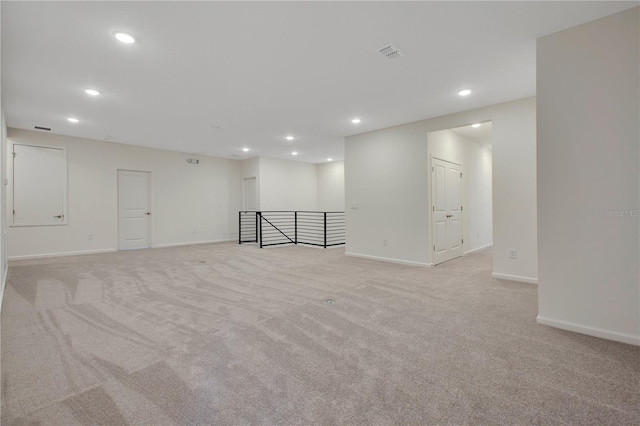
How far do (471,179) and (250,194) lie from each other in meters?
6.46

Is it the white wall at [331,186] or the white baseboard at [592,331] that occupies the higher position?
the white wall at [331,186]

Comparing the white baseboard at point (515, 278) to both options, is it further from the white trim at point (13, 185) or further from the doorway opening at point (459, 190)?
the white trim at point (13, 185)

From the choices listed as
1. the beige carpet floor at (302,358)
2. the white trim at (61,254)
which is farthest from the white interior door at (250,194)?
the beige carpet floor at (302,358)

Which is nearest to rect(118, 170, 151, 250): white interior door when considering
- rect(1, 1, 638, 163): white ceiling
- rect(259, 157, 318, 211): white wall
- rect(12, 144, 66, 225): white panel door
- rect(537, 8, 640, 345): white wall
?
rect(12, 144, 66, 225): white panel door

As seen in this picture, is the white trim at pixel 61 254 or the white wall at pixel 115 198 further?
the white wall at pixel 115 198

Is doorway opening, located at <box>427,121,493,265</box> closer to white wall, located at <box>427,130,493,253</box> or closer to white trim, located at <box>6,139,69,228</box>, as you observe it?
white wall, located at <box>427,130,493,253</box>

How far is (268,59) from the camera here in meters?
2.94

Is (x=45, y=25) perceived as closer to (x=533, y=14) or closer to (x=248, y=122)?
(x=248, y=122)

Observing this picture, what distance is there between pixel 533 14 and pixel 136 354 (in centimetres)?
411

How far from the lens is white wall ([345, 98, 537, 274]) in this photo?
13.2 feet

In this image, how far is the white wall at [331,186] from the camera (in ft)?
32.7

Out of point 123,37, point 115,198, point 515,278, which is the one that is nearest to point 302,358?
point 123,37

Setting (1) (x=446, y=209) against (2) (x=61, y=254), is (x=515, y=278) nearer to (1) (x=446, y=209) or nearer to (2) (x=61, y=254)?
(1) (x=446, y=209)

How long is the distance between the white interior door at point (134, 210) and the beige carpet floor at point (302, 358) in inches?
139
